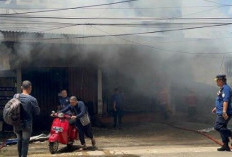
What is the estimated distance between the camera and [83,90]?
14.2 metres

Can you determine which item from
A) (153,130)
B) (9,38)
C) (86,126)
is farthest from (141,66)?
(86,126)

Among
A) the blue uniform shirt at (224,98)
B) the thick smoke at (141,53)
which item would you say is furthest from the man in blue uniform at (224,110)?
the thick smoke at (141,53)

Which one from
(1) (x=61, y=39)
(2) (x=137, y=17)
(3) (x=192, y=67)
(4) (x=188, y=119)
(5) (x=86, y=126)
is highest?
(2) (x=137, y=17)

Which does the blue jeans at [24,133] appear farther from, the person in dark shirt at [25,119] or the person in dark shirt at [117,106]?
the person in dark shirt at [117,106]

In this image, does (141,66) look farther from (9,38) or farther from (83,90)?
(9,38)

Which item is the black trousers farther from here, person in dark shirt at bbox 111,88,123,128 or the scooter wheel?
person in dark shirt at bbox 111,88,123,128

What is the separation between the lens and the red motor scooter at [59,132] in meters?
7.75

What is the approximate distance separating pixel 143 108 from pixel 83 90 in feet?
9.30

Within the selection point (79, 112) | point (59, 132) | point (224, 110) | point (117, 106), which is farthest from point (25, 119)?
point (117, 106)

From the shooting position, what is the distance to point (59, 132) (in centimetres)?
781

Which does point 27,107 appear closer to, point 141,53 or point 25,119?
point 25,119

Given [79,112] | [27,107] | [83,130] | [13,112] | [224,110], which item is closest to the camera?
[13,112]

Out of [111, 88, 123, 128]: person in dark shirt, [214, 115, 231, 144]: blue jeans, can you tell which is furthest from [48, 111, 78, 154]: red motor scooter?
[111, 88, 123, 128]: person in dark shirt

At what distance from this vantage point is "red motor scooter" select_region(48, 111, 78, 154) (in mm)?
7750
